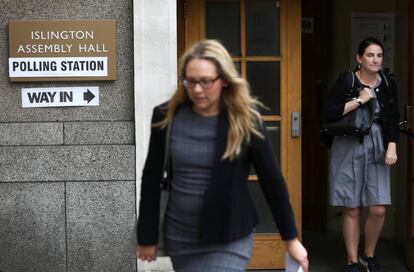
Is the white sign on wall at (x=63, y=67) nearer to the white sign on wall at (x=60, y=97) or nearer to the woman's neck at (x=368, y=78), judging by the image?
the white sign on wall at (x=60, y=97)

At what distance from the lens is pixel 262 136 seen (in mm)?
3664

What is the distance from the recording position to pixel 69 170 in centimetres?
618

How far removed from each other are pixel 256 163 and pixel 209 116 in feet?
1.02

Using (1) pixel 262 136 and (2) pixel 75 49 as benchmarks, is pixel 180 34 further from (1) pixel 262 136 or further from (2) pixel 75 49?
(1) pixel 262 136

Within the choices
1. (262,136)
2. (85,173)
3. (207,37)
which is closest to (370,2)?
(207,37)

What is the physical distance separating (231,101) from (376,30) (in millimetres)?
4778

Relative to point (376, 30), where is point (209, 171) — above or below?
below

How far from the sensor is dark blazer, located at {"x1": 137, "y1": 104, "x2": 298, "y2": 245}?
3562 mm

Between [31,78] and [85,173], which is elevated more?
[31,78]

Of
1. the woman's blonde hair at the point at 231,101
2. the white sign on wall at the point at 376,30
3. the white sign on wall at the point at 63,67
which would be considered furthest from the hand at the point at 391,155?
the woman's blonde hair at the point at 231,101

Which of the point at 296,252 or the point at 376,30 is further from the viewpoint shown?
the point at 376,30

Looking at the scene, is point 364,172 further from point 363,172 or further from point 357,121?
point 357,121

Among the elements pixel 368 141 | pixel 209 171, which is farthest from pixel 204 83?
pixel 368 141

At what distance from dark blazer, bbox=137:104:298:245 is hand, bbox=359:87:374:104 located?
2.66m
